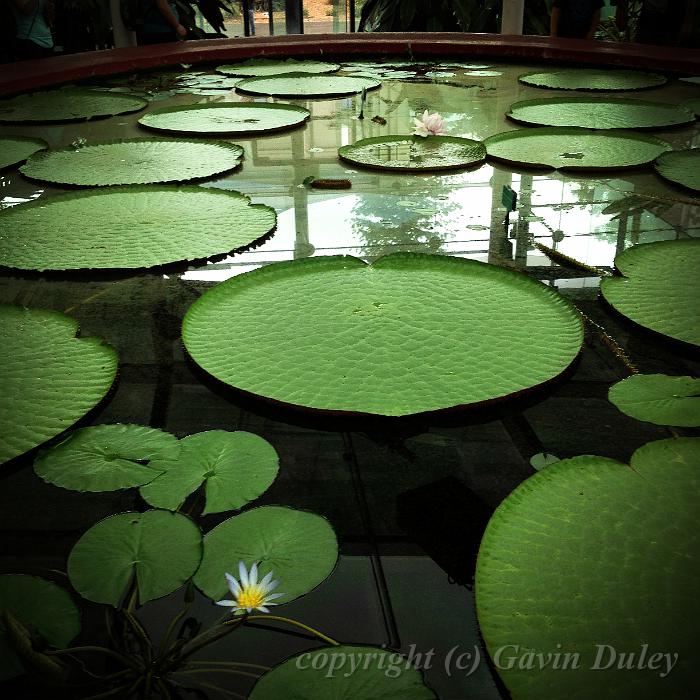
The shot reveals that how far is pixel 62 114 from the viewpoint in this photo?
286 cm

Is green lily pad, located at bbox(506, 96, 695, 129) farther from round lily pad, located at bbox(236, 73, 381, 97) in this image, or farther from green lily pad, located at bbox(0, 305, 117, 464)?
green lily pad, located at bbox(0, 305, 117, 464)

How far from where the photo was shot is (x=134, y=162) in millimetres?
2119

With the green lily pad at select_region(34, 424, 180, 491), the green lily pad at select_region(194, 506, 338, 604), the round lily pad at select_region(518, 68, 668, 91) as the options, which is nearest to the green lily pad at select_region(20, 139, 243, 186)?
the green lily pad at select_region(34, 424, 180, 491)

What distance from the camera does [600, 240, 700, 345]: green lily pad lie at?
1.17m

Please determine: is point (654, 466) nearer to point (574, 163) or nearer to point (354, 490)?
point (354, 490)

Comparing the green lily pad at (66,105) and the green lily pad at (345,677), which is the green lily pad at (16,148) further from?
the green lily pad at (345,677)

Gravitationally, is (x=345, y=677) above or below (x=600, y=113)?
below

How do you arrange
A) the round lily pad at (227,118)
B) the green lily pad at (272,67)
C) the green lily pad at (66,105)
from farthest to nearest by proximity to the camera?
the green lily pad at (272,67) → the green lily pad at (66,105) → the round lily pad at (227,118)

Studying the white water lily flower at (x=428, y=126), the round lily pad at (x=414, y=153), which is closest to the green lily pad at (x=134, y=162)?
the round lily pad at (x=414, y=153)

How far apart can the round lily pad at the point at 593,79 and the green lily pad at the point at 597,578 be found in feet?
9.29

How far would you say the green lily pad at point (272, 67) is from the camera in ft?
12.5

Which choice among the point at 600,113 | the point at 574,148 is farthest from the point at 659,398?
the point at 600,113

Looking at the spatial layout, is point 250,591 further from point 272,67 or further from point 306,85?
point 272,67

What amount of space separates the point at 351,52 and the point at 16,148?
9.05 ft
